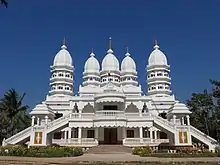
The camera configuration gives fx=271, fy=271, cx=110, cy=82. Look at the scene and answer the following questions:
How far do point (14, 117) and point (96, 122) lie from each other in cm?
1828

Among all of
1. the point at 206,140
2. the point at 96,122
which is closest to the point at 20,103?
the point at 96,122

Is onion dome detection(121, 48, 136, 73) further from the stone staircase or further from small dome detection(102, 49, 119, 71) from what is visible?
the stone staircase

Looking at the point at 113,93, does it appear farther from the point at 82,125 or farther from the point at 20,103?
the point at 20,103

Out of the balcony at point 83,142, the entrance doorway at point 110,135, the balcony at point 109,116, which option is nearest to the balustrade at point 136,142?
the balcony at point 109,116

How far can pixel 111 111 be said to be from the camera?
3828cm

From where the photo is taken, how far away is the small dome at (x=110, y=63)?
191 feet

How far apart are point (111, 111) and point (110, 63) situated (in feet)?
73.2

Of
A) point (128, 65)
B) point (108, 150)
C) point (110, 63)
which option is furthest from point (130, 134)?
point (128, 65)

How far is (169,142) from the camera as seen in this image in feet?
130

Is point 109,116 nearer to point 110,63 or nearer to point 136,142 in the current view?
point 136,142

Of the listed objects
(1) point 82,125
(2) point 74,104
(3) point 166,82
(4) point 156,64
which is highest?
(4) point 156,64

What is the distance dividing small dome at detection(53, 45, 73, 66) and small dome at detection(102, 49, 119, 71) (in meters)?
7.76

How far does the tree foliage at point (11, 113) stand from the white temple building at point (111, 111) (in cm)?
499

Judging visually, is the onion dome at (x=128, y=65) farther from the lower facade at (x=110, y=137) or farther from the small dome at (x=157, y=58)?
the lower facade at (x=110, y=137)
